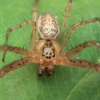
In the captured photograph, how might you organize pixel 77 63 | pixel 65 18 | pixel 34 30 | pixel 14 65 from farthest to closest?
pixel 65 18 → pixel 34 30 → pixel 77 63 → pixel 14 65

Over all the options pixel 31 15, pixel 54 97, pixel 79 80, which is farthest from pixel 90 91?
pixel 31 15

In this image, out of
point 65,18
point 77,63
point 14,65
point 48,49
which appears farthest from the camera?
point 65,18

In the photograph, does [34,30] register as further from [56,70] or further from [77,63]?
[77,63]

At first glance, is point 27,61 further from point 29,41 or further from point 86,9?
point 86,9

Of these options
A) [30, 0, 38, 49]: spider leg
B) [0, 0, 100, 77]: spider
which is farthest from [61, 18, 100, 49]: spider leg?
[30, 0, 38, 49]: spider leg

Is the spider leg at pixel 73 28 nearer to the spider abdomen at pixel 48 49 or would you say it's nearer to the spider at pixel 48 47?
the spider at pixel 48 47

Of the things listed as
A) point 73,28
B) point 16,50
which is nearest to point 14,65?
point 16,50
